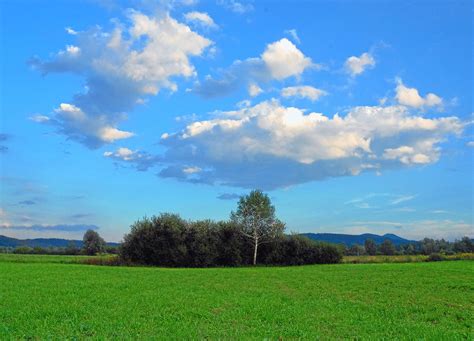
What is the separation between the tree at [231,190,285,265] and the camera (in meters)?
70.7

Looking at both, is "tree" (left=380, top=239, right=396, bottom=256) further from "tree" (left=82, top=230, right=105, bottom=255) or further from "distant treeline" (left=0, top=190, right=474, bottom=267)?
"tree" (left=82, top=230, right=105, bottom=255)

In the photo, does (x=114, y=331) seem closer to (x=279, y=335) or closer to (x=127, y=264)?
(x=279, y=335)

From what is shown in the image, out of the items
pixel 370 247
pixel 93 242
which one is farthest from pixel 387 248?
pixel 93 242

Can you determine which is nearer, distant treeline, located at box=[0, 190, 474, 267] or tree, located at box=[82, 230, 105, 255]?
distant treeline, located at box=[0, 190, 474, 267]

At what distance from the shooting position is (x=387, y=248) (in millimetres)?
125062

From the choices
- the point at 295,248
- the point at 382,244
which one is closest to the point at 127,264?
the point at 295,248

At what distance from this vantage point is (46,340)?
12312mm

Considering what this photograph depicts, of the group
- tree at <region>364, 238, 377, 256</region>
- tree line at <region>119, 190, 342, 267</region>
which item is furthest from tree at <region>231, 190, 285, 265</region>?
tree at <region>364, 238, 377, 256</region>

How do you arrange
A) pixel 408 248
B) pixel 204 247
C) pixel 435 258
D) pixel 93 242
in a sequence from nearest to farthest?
1. pixel 204 247
2. pixel 435 258
3. pixel 93 242
4. pixel 408 248

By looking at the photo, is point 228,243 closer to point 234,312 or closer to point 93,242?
point 234,312

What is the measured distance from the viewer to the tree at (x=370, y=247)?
12065 centimetres

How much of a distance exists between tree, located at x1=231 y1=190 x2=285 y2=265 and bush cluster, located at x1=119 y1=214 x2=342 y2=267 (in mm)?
1179

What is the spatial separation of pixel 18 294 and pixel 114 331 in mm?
12161

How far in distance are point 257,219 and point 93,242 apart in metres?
68.7
